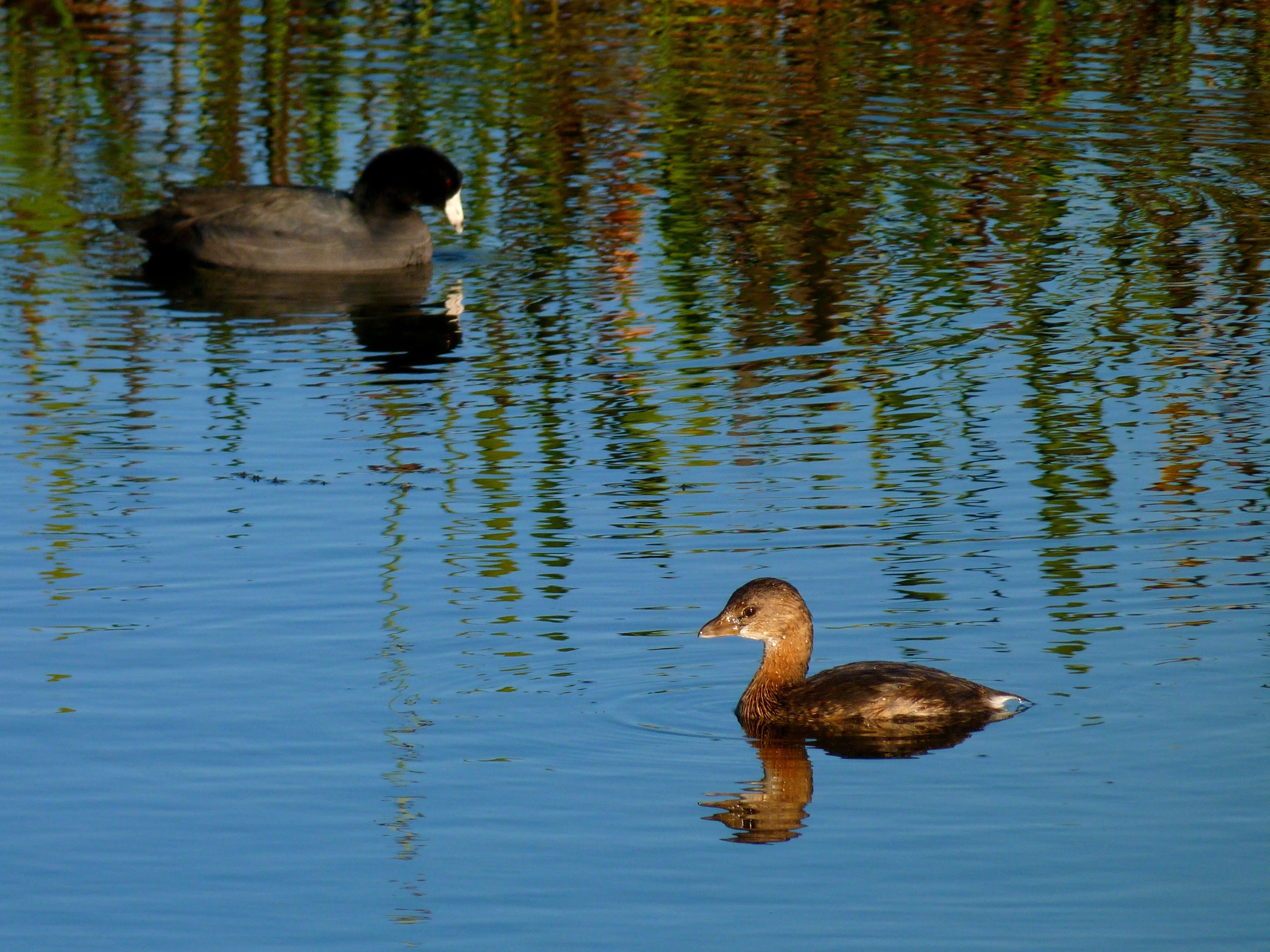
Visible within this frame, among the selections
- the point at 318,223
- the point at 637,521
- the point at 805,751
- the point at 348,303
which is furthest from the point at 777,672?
the point at 318,223

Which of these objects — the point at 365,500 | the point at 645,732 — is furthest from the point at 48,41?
the point at 645,732

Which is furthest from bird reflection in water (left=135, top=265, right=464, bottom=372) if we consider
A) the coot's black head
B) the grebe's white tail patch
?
the grebe's white tail patch

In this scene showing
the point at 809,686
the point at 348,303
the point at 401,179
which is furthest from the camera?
the point at 401,179

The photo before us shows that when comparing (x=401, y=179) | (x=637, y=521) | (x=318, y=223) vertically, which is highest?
(x=401, y=179)

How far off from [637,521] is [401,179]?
5.56 meters

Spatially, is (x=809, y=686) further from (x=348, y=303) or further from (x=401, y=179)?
(x=401, y=179)

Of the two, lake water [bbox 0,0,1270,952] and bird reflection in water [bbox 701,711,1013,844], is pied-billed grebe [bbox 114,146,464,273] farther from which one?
bird reflection in water [bbox 701,711,1013,844]

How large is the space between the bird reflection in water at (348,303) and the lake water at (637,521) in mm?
53

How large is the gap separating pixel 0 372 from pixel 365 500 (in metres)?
2.98

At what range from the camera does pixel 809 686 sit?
7207 millimetres

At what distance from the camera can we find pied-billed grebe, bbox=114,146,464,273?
13.5 meters

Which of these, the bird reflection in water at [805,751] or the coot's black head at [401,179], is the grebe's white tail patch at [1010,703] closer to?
the bird reflection in water at [805,751]

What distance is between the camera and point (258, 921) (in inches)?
219

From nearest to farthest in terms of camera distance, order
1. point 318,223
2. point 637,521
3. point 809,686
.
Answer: point 809,686 < point 637,521 < point 318,223
